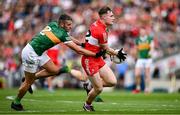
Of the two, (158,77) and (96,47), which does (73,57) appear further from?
(96,47)

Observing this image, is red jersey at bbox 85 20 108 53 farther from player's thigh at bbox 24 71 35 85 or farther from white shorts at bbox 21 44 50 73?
player's thigh at bbox 24 71 35 85

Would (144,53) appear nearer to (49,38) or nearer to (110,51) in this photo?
(110,51)

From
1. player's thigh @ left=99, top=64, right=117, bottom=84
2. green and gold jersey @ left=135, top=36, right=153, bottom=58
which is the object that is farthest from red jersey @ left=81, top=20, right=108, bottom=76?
green and gold jersey @ left=135, top=36, right=153, bottom=58

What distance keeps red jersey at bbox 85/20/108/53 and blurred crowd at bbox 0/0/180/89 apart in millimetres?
18987

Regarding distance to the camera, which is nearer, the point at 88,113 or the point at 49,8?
the point at 88,113

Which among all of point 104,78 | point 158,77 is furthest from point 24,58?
point 158,77

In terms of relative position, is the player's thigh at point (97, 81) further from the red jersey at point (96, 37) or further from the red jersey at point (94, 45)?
the red jersey at point (96, 37)

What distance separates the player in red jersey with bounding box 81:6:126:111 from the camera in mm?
16750

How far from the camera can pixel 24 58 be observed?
16891mm

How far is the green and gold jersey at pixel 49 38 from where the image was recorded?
1652 centimetres

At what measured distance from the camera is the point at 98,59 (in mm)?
16875

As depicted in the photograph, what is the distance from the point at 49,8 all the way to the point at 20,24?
75.0 inches

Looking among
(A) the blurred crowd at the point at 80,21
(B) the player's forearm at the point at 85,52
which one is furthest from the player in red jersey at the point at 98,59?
(A) the blurred crowd at the point at 80,21

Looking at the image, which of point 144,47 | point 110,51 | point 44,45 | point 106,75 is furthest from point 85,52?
point 144,47
